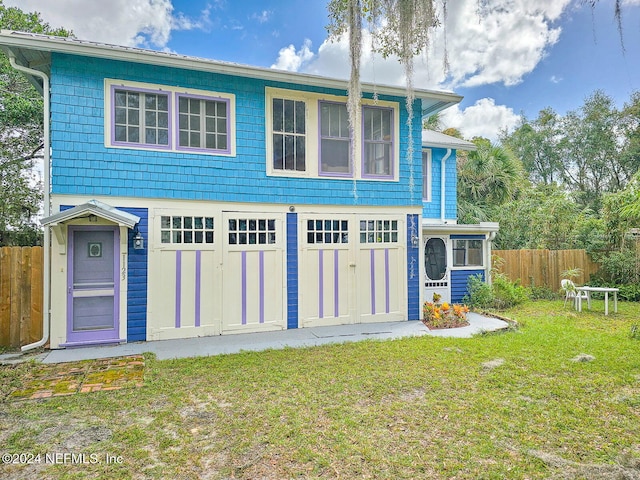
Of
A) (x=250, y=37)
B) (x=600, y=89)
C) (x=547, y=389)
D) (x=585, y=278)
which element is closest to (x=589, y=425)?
(x=547, y=389)

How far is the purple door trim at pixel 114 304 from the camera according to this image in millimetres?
5953

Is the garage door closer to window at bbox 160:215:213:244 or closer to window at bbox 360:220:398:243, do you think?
window at bbox 160:215:213:244

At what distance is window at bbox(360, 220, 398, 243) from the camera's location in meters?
7.74

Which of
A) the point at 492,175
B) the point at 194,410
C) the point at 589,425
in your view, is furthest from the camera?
the point at 492,175

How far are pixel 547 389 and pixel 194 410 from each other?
3.68 metres

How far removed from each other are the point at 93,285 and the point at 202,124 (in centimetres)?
317

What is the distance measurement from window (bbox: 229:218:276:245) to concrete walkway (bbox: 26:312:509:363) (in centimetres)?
165

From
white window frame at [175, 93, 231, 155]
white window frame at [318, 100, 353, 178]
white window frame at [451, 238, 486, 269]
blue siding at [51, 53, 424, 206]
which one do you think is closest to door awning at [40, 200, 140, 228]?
blue siding at [51, 53, 424, 206]

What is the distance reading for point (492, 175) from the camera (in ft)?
48.0

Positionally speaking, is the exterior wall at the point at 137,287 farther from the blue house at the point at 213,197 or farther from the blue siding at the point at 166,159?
the blue siding at the point at 166,159

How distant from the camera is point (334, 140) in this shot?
764 cm

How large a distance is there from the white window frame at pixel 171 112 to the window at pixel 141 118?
0.05 meters

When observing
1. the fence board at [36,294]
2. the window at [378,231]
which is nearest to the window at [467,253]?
the window at [378,231]

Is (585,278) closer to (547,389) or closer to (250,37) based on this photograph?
(547,389)
